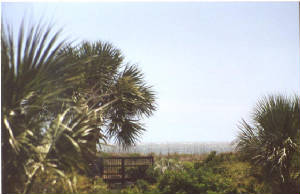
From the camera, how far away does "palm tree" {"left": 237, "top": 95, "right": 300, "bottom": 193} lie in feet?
17.4

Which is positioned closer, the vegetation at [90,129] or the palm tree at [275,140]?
the vegetation at [90,129]

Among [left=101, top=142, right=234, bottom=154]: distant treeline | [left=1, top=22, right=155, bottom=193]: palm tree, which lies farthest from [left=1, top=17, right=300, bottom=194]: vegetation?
[left=101, top=142, right=234, bottom=154]: distant treeline

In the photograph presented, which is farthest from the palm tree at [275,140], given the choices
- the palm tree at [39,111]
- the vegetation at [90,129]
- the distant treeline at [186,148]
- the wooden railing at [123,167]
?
the palm tree at [39,111]

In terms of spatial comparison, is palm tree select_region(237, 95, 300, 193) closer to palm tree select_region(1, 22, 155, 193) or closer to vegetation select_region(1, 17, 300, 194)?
vegetation select_region(1, 17, 300, 194)

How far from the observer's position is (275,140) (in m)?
5.48

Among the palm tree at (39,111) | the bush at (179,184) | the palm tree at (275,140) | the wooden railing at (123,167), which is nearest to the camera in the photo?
the palm tree at (39,111)

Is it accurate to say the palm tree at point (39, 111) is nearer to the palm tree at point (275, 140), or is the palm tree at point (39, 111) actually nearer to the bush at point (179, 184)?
the bush at point (179, 184)

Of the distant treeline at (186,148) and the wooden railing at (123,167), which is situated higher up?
the distant treeline at (186,148)

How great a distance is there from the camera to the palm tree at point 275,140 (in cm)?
531

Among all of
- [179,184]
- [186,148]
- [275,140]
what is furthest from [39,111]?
[275,140]

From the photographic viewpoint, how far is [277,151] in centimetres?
539

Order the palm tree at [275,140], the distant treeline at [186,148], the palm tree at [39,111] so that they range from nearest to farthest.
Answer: the palm tree at [39,111], the palm tree at [275,140], the distant treeline at [186,148]

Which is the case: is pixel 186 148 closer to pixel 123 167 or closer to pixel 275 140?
pixel 123 167

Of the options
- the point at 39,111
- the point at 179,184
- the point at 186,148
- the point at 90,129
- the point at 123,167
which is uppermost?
the point at 39,111
